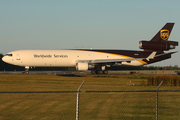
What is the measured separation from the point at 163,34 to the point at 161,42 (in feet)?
6.23

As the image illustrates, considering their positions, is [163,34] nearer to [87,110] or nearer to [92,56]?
[92,56]

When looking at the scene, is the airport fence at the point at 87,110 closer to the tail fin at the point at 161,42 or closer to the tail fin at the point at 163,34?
the tail fin at the point at 161,42

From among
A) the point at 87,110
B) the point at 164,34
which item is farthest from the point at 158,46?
the point at 87,110

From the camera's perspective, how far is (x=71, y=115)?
12.3 meters

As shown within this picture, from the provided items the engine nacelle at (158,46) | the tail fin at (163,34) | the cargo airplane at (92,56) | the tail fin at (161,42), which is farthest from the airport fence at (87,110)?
the tail fin at (163,34)

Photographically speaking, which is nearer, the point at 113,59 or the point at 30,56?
the point at 30,56

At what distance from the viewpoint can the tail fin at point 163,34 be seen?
5391 centimetres

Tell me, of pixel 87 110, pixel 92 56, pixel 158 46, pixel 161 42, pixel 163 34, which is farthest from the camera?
pixel 163 34

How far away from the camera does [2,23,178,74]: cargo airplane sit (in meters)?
47.4

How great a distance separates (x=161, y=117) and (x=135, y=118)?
138 cm

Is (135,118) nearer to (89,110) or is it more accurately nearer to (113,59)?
(89,110)

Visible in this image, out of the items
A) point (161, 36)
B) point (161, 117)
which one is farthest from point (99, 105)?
point (161, 36)

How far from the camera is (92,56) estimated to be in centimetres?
5056

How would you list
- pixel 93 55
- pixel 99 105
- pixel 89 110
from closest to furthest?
pixel 89 110
pixel 99 105
pixel 93 55
